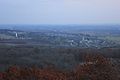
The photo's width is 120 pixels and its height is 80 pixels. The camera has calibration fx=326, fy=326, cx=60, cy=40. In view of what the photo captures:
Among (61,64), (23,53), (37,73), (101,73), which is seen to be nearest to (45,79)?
(37,73)

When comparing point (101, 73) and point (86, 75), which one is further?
point (86, 75)

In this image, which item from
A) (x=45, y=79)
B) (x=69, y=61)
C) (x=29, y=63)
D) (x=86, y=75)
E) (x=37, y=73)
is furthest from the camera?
(x=69, y=61)

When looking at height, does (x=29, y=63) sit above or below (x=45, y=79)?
below

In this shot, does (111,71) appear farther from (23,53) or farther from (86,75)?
(23,53)

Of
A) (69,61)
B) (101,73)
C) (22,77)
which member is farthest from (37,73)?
(69,61)

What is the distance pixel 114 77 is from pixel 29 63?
30415 mm

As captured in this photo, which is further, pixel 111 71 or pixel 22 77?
pixel 22 77

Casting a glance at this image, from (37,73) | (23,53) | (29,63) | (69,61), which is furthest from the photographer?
(23,53)

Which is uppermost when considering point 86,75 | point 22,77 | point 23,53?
point 86,75

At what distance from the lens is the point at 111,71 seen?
37.1 feet

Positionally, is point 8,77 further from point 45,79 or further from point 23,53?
point 23,53

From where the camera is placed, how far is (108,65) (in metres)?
11.4

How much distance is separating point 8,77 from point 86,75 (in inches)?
228

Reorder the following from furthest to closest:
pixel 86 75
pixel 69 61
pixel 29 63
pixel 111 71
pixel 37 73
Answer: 1. pixel 69 61
2. pixel 29 63
3. pixel 37 73
4. pixel 86 75
5. pixel 111 71
